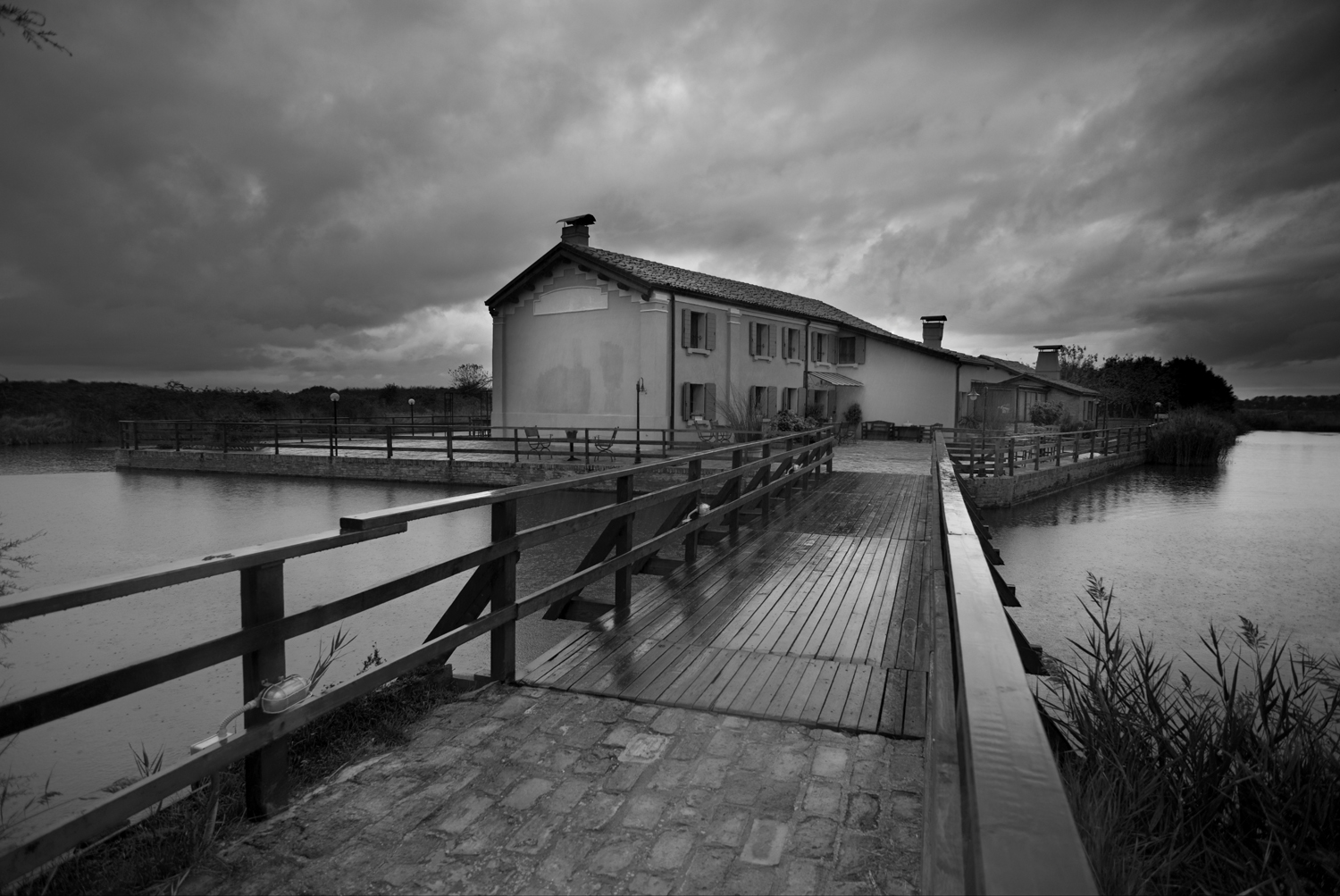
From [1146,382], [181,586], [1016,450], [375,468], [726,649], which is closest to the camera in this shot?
[726,649]

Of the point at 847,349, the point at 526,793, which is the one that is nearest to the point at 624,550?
the point at 526,793

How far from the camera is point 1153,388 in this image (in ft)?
192

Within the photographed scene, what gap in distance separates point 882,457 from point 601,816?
18495mm

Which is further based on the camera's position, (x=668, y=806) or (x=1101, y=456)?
(x=1101, y=456)

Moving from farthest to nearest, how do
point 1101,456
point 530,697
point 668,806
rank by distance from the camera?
point 1101,456
point 530,697
point 668,806

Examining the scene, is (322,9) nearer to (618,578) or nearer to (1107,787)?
(618,578)

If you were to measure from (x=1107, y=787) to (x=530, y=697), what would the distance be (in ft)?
7.67

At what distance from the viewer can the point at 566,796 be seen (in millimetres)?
2545

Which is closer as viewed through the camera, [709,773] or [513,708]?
[709,773]

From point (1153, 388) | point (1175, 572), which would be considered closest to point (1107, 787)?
point (1175, 572)

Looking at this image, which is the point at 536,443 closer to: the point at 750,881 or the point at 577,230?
the point at 577,230

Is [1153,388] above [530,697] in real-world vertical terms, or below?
above

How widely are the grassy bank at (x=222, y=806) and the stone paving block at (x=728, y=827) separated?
4.51ft

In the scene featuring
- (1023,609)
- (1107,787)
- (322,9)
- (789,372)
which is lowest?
(1023,609)
